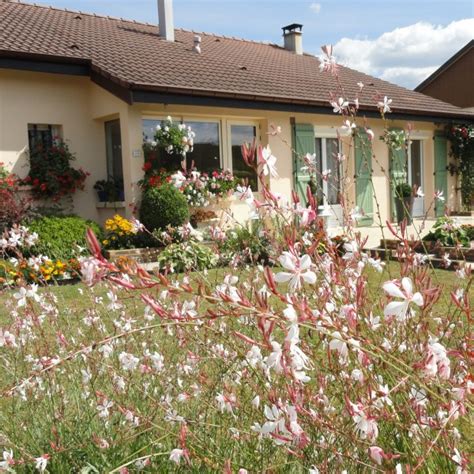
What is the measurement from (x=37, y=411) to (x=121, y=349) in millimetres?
557

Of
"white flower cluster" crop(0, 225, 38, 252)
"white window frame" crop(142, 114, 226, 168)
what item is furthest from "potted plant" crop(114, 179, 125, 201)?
"white flower cluster" crop(0, 225, 38, 252)

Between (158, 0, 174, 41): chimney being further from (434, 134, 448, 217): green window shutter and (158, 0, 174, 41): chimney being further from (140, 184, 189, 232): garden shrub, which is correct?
(434, 134, 448, 217): green window shutter

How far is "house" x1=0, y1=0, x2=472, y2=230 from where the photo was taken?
10172mm

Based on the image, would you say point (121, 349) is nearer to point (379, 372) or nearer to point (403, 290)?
point (379, 372)

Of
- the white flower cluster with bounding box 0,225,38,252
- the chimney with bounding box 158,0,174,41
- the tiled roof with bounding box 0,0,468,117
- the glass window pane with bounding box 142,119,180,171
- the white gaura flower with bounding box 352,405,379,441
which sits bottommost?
the white gaura flower with bounding box 352,405,379,441

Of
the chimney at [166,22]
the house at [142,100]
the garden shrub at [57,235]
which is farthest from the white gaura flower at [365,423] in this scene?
the chimney at [166,22]

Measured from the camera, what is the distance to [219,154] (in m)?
11.8

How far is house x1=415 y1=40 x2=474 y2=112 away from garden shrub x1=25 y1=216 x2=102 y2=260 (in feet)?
56.4

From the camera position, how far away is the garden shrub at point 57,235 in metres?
8.48

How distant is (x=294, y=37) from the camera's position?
1869 cm

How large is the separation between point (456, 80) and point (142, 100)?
53.9 ft

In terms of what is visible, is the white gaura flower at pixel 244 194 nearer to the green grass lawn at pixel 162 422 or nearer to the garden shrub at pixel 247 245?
the green grass lawn at pixel 162 422

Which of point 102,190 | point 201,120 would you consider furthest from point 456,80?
point 102,190

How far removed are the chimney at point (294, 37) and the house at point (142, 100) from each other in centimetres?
380
